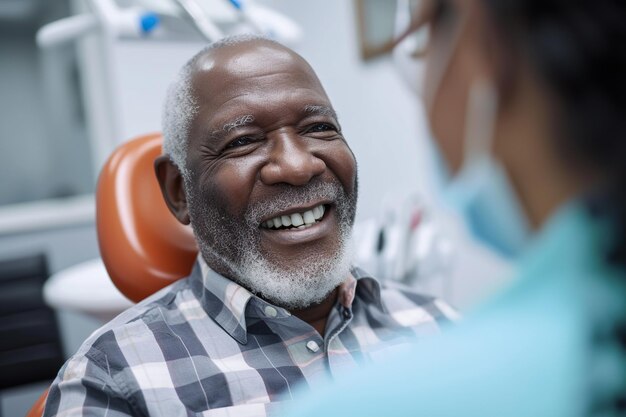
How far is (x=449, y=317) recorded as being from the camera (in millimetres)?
1210

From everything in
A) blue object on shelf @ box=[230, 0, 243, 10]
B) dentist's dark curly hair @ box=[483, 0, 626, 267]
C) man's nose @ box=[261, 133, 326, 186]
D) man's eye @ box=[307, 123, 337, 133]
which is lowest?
man's nose @ box=[261, 133, 326, 186]

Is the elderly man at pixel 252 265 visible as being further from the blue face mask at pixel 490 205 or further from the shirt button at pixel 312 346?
the blue face mask at pixel 490 205

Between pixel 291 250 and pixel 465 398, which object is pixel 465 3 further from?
pixel 291 250

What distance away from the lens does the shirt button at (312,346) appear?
3.36 ft

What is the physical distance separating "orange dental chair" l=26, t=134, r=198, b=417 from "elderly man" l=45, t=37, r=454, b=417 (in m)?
0.07

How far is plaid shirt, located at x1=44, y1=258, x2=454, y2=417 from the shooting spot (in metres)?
0.90

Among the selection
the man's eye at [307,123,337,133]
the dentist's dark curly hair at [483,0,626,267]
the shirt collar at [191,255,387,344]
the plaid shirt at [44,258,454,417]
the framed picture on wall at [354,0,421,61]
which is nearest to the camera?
the dentist's dark curly hair at [483,0,626,267]

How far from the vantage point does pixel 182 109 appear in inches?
44.8

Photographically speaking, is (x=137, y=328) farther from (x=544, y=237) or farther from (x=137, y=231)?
(x=544, y=237)

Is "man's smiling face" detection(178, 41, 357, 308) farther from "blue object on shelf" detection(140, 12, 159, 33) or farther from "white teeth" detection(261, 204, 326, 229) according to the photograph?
"blue object on shelf" detection(140, 12, 159, 33)

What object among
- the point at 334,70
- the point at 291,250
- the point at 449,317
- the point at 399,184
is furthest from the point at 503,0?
the point at 334,70

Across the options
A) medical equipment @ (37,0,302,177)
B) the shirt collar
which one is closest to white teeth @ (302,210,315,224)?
the shirt collar

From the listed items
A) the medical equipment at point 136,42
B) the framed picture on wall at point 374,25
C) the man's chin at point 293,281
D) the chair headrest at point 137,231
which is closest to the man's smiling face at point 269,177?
the man's chin at point 293,281

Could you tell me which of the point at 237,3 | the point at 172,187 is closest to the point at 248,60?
the point at 172,187
